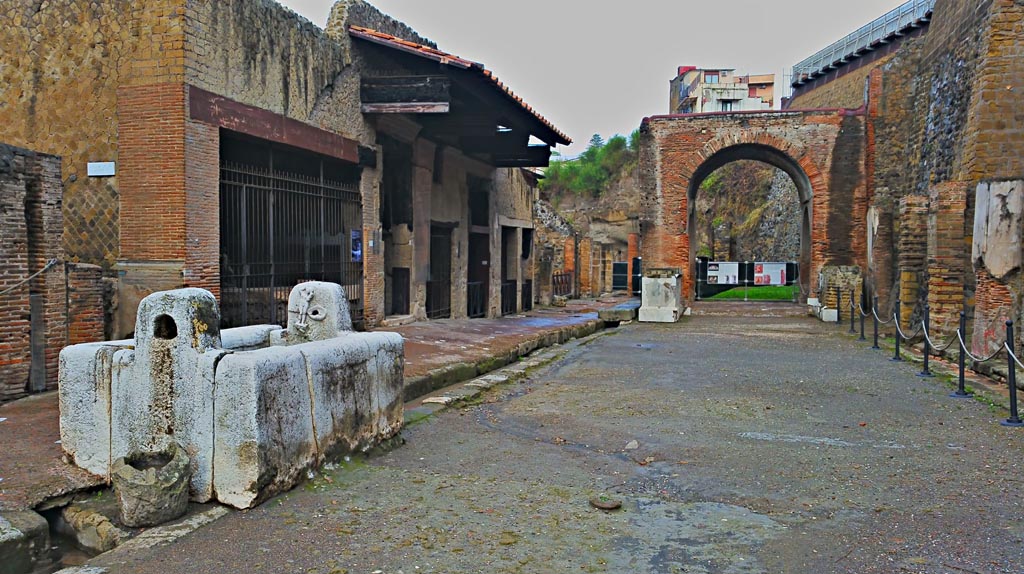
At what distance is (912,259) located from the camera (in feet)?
44.9

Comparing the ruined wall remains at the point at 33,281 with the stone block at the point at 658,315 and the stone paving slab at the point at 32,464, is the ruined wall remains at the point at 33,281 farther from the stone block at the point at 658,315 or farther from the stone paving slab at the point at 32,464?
the stone block at the point at 658,315

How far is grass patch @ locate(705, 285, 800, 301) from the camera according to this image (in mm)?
26656

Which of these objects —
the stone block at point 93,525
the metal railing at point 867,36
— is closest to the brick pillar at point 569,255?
the metal railing at point 867,36

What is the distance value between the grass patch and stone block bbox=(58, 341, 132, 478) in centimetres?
2343

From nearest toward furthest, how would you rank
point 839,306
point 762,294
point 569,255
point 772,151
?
point 839,306 < point 772,151 < point 569,255 < point 762,294

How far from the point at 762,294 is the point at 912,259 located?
14.8m

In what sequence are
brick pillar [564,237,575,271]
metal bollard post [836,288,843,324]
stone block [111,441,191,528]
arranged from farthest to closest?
brick pillar [564,237,575,271] → metal bollard post [836,288,843,324] → stone block [111,441,191,528]

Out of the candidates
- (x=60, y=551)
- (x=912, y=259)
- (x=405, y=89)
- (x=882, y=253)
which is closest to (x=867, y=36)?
(x=882, y=253)

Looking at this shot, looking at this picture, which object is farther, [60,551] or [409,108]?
[409,108]

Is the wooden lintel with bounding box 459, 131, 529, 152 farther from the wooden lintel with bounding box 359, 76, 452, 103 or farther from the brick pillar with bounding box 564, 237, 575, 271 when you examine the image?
the brick pillar with bounding box 564, 237, 575, 271

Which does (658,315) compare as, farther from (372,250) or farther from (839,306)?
(372,250)

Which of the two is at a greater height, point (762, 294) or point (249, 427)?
point (249, 427)

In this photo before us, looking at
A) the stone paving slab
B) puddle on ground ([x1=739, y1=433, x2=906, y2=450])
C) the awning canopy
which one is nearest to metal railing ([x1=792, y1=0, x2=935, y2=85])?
the awning canopy

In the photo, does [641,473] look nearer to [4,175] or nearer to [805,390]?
[805,390]
